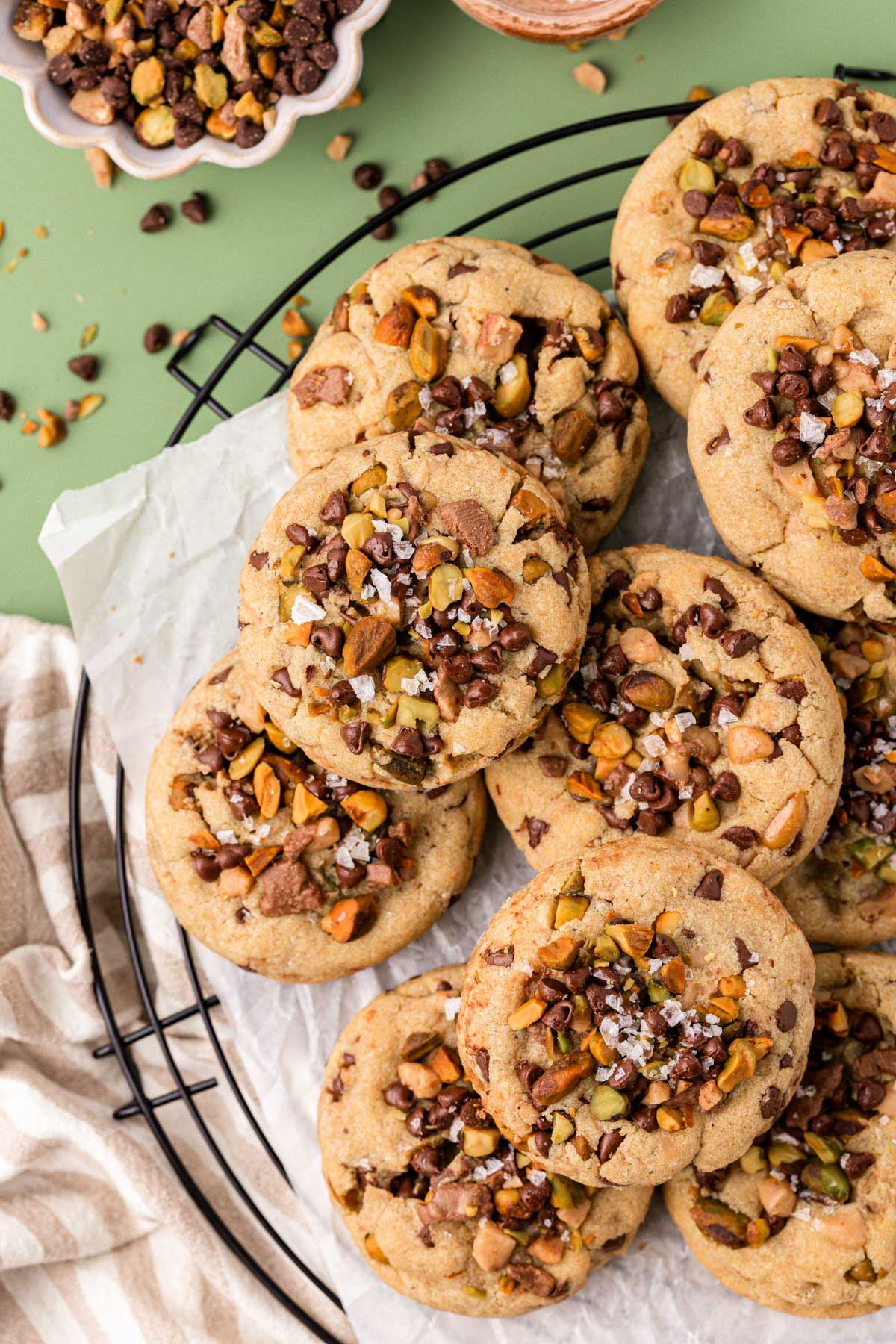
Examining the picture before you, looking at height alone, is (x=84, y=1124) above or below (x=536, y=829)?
below

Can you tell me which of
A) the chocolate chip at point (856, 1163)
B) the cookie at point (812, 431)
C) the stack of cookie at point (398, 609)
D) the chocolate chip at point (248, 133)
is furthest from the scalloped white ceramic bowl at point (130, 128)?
the chocolate chip at point (856, 1163)

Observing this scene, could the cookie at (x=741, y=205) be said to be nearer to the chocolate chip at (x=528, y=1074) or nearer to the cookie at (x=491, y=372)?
the cookie at (x=491, y=372)

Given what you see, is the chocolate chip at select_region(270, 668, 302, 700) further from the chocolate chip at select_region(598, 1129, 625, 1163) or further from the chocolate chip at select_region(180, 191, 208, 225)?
the chocolate chip at select_region(180, 191, 208, 225)

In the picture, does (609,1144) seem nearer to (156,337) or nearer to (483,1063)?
(483,1063)

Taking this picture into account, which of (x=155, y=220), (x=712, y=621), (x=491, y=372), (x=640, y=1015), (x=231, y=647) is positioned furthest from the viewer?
(x=155, y=220)

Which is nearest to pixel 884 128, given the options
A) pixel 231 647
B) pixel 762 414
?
pixel 762 414

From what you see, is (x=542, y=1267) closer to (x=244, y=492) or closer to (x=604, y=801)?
(x=604, y=801)
